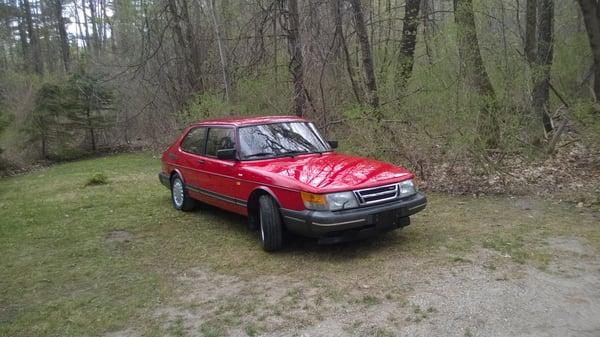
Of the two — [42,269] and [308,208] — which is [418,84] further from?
[42,269]

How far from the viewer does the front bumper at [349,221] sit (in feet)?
16.3

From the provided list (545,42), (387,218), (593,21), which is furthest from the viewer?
(545,42)

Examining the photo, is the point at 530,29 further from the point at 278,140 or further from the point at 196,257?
the point at 196,257

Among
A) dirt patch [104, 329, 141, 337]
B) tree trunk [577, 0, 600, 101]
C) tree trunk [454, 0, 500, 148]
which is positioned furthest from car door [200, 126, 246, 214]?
tree trunk [577, 0, 600, 101]

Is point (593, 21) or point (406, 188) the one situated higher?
point (593, 21)

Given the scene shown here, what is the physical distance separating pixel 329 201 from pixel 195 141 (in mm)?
3285

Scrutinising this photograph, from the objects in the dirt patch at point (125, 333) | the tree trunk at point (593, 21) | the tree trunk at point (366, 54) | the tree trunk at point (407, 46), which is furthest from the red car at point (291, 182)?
the tree trunk at point (593, 21)

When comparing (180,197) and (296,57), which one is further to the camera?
(296,57)

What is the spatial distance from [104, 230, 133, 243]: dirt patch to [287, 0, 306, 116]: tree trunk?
237 inches

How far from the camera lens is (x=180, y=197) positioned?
808 cm

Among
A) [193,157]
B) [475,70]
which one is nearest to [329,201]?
[193,157]

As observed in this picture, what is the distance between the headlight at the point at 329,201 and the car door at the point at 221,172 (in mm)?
1273

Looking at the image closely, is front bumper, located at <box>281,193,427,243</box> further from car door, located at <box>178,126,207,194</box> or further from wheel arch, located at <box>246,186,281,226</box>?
car door, located at <box>178,126,207,194</box>

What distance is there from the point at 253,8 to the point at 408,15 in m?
6.09
